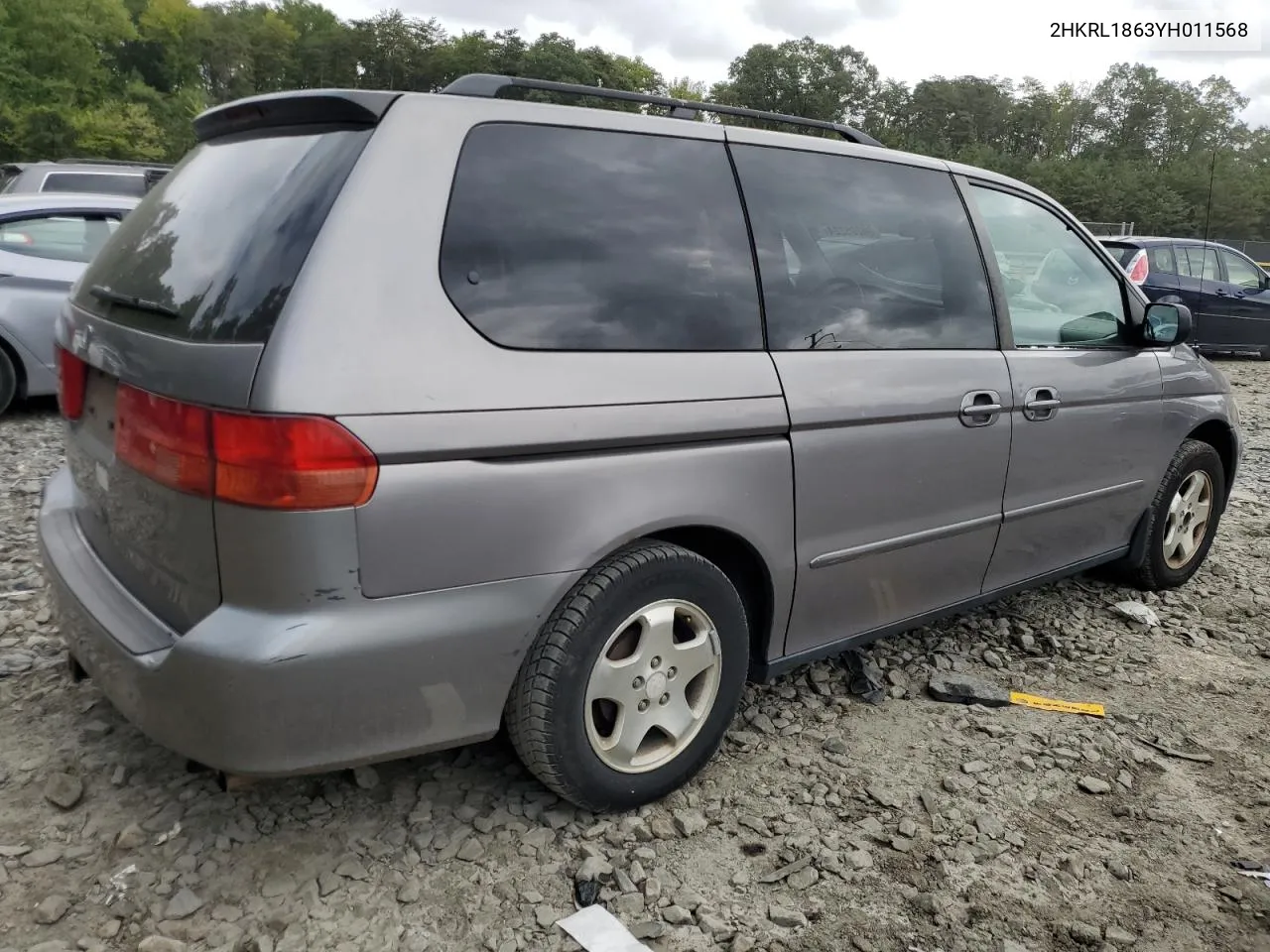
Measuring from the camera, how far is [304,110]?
2238 millimetres

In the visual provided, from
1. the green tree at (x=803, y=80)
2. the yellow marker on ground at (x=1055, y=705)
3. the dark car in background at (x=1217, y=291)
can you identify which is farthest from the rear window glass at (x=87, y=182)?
the green tree at (x=803, y=80)

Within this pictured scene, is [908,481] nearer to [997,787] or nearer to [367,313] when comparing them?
[997,787]

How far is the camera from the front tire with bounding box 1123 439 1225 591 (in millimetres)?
4172

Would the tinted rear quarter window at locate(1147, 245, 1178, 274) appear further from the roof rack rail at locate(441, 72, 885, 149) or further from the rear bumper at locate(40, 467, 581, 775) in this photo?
the rear bumper at locate(40, 467, 581, 775)

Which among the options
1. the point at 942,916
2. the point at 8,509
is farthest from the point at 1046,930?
the point at 8,509

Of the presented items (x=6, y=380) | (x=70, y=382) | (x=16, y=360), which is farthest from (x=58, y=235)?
(x=70, y=382)

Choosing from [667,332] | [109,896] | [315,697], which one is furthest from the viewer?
[667,332]

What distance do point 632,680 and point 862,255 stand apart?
1493 millimetres

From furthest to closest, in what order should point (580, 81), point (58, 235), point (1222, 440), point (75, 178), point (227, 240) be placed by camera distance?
point (580, 81) → point (75, 178) → point (58, 235) → point (1222, 440) → point (227, 240)

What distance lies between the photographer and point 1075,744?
3.04 metres

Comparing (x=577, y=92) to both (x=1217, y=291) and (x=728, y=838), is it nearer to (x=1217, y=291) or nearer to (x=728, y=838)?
(x=728, y=838)

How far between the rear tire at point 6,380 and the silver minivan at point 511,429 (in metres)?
4.51

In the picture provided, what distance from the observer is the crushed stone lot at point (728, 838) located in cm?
217

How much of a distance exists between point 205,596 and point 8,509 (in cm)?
361
